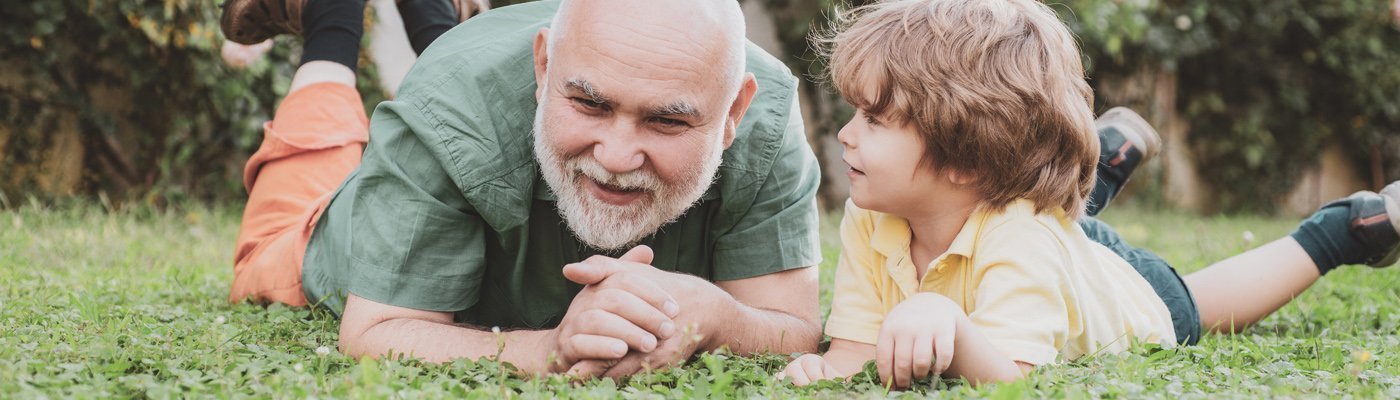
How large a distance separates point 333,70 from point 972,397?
2.59m

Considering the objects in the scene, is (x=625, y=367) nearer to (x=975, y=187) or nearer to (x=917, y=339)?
(x=917, y=339)

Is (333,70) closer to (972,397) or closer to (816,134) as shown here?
(972,397)

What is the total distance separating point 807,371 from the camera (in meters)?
2.37

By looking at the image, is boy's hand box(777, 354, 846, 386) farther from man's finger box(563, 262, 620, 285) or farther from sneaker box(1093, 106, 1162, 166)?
sneaker box(1093, 106, 1162, 166)

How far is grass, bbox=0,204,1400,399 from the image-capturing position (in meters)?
2.05

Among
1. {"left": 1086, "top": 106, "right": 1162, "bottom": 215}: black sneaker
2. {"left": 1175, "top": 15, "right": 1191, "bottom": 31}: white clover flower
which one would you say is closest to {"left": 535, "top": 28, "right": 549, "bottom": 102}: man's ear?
{"left": 1086, "top": 106, "right": 1162, "bottom": 215}: black sneaker

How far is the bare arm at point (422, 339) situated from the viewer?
2350 mm

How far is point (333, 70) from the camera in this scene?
12.6 ft

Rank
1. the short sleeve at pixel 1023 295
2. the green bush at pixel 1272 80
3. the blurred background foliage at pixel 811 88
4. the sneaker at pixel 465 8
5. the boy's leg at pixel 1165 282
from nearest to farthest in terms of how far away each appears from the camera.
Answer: the short sleeve at pixel 1023 295, the boy's leg at pixel 1165 282, the sneaker at pixel 465 8, the blurred background foliage at pixel 811 88, the green bush at pixel 1272 80

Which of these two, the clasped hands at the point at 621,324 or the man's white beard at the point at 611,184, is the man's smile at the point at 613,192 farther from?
the clasped hands at the point at 621,324

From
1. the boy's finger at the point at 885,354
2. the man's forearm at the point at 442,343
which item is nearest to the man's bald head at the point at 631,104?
Result: the man's forearm at the point at 442,343

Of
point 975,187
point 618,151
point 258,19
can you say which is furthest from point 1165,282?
point 258,19

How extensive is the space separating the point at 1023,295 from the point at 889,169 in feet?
1.38

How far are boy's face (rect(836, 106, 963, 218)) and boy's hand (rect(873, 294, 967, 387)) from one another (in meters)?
0.44
